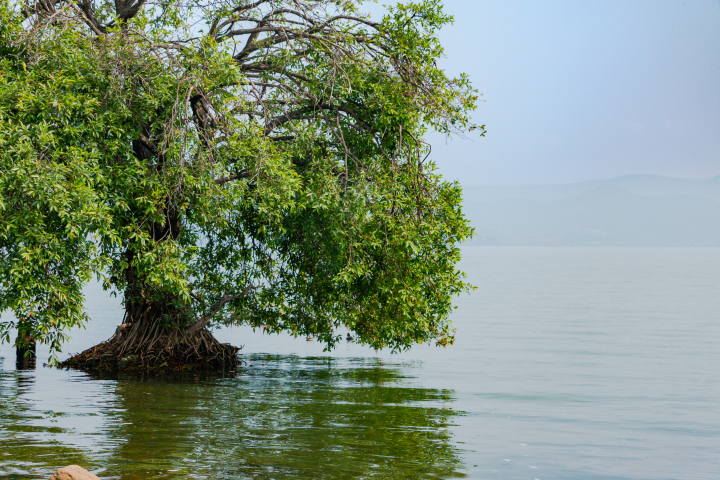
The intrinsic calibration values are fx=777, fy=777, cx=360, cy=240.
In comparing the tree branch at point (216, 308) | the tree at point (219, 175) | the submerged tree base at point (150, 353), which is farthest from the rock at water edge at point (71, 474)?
the tree branch at point (216, 308)

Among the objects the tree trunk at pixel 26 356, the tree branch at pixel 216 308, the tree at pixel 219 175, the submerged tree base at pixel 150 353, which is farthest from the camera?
the tree trunk at pixel 26 356

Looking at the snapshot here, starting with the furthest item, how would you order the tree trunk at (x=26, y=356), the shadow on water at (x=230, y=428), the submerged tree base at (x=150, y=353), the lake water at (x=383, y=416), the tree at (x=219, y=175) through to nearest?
the tree trunk at (x=26, y=356) < the submerged tree base at (x=150, y=353) < the tree at (x=219, y=175) < the lake water at (x=383, y=416) < the shadow on water at (x=230, y=428)

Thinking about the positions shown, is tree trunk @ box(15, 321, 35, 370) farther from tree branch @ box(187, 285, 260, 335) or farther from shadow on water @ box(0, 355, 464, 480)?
tree branch @ box(187, 285, 260, 335)

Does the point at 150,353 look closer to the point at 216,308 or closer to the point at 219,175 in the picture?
the point at 216,308

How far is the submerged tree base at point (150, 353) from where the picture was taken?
20219mm

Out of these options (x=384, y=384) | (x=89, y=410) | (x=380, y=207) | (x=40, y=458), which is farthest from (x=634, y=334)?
(x=40, y=458)

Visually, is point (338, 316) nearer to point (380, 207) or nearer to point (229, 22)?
point (380, 207)

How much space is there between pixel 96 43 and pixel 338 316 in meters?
8.31

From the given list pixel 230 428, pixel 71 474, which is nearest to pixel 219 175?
pixel 230 428

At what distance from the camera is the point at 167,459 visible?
37.0 feet

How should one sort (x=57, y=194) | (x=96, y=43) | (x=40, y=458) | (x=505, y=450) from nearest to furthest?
(x=40, y=458) → (x=505, y=450) → (x=57, y=194) → (x=96, y=43)

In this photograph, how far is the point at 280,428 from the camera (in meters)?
13.7

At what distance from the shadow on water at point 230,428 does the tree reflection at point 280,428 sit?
20mm

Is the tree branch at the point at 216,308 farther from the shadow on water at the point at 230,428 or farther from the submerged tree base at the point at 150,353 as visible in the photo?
the shadow on water at the point at 230,428
